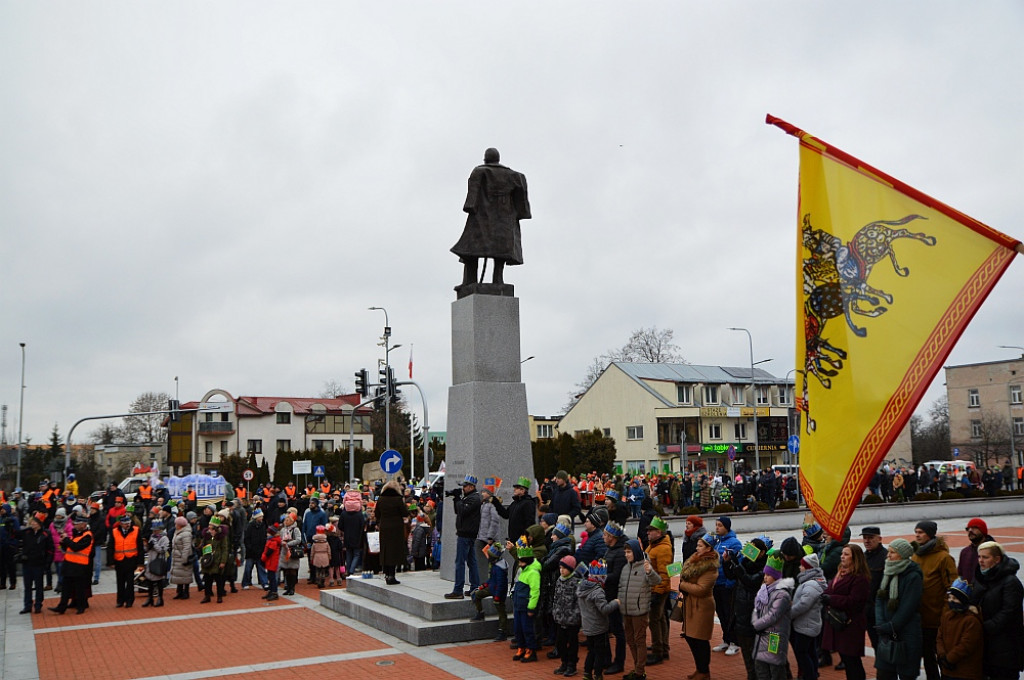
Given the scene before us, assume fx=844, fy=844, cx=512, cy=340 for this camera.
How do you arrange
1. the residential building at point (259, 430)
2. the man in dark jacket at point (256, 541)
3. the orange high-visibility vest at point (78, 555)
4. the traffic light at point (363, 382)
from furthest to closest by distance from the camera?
the residential building at point (259, 430), the traffic light at point (363, 382), the man in dark jacket at point (256, 541), the orange high-visibility vest at point (78, 555)

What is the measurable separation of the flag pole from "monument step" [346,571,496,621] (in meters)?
8.19

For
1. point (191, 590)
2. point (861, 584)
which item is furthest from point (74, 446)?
point (861, 584)

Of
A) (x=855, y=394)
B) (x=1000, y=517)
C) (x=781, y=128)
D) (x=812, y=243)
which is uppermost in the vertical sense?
(x=781, y=128)

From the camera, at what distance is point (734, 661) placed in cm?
1047

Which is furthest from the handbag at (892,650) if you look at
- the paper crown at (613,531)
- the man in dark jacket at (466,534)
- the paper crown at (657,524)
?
the man in dark jacket at (466,534)

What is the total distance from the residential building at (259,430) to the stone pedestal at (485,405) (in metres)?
63.4

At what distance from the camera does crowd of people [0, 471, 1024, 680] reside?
7574mm

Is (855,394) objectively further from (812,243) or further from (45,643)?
(45,643)

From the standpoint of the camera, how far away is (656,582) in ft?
30.4

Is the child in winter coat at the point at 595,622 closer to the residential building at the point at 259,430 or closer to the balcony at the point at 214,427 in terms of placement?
the residential building at the point at 259,430

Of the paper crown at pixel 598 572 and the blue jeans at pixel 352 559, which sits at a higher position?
the paper crown at pixel 598 572

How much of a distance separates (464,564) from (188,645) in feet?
13.5

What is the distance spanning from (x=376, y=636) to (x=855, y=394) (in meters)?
8.59

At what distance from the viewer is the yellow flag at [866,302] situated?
5.80m
